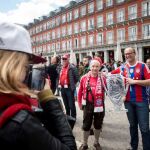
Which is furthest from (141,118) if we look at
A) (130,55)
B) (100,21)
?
(100,21)

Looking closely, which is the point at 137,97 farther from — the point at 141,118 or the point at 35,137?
the point at 35,137

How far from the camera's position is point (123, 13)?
139 feet

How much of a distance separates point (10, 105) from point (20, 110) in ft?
0.14

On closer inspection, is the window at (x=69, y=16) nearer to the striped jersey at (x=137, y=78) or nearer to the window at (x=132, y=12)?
the window at (x=132, y=12)

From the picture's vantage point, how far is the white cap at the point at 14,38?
1210mm

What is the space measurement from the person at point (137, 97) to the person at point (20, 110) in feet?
9.92

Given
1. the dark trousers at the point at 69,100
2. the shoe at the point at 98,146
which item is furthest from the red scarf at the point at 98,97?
the dark trousers at the point at 69,100

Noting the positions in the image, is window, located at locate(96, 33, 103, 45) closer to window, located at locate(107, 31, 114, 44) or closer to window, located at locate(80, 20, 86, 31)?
window, located at locate(107, 31, 114, 44)

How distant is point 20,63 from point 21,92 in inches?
4.8

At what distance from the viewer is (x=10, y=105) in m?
1.11

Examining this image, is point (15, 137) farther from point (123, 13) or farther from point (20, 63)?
point (123, 13)

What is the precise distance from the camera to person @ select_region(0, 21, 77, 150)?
107cm

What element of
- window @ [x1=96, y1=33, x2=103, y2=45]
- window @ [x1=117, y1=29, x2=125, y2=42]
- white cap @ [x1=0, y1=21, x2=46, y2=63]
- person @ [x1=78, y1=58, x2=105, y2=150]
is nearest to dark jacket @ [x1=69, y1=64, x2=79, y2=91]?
person @ [x1=78, y1=58, x2=105, y2=150]

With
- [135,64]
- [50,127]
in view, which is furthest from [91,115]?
[50,127]
